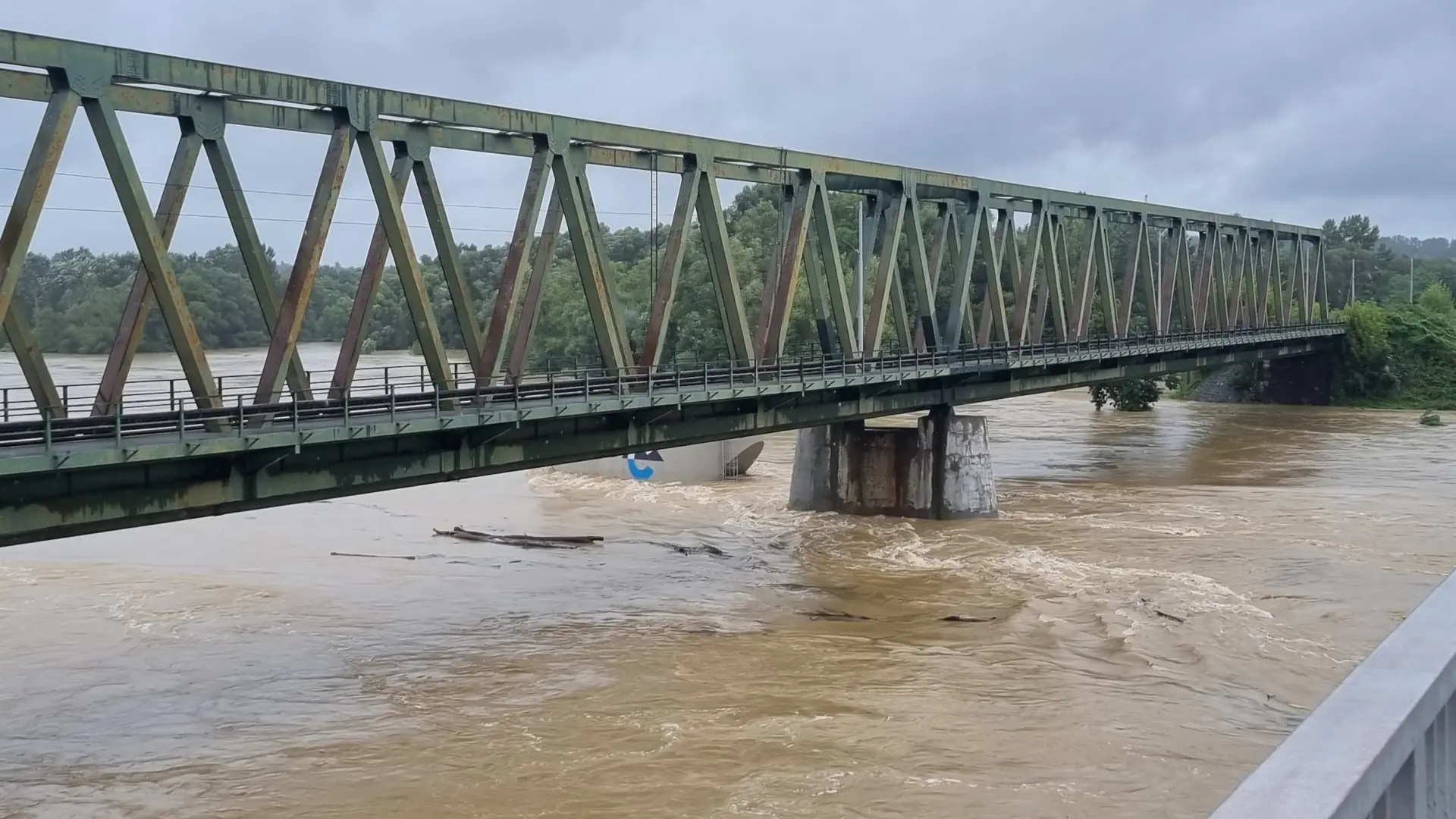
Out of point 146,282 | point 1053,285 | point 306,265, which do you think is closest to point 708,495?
point 1053,285

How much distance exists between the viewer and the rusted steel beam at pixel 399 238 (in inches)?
774

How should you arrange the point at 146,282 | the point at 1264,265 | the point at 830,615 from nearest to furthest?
the point at 146,282
the point at 830,615
the point at 1264,265

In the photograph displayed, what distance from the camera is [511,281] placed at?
22.0 metres

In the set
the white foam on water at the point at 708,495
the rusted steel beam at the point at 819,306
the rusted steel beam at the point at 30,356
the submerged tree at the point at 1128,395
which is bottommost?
the white foam on water at the point at 708,495

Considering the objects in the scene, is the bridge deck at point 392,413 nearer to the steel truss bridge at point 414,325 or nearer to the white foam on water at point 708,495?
the steel truss bridge at point 414,325

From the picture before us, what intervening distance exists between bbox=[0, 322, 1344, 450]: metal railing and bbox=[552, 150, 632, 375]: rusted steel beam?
532 mm

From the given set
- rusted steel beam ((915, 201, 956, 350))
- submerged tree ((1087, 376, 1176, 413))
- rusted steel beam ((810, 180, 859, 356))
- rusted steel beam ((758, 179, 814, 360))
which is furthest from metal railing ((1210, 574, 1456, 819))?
submerged tree ((1087, 376, 1176, 413))

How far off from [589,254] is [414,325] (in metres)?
3.40

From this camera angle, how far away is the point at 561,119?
2323 centimetres

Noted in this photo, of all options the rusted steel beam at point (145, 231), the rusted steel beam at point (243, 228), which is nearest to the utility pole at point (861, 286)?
the rusted steel beam at point (243, 228)

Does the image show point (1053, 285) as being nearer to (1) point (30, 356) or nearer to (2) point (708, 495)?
(2) point (708, 495)

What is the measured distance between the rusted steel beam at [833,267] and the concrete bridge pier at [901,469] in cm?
622

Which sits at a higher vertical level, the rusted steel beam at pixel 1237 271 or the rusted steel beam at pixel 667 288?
the rusted steel beam at pixel 1237 271

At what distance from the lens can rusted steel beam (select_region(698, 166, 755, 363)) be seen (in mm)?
26766
